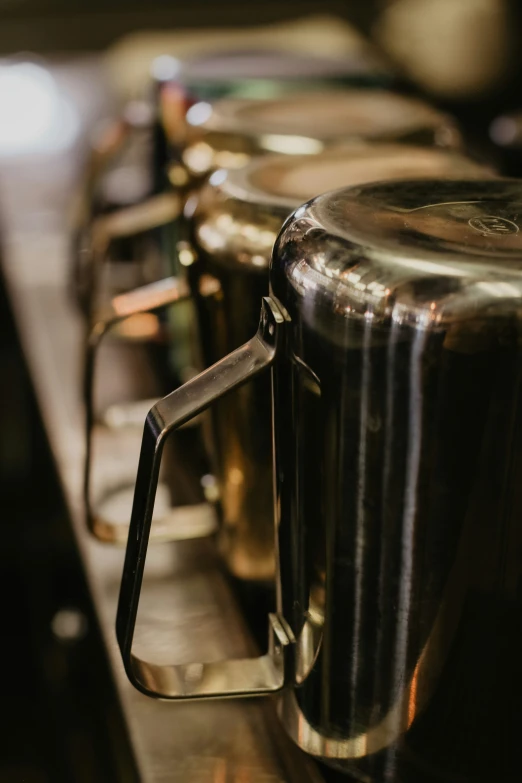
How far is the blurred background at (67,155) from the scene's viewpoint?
1.14m

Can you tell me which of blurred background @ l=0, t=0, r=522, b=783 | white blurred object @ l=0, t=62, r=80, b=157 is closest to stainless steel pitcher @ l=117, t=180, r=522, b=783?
blurred background @ l=0, t=0, r=522, b=783

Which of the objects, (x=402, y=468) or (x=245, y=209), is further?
(x=245, y=209)

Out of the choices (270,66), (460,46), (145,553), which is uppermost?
(270,66)

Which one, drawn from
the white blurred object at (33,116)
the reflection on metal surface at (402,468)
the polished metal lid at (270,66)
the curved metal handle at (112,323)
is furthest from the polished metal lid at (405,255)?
the white blurred object at (33,116)

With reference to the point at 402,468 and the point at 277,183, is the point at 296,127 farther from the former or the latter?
the point at 402,468

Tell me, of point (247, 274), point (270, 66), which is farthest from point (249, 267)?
point (270, 66)

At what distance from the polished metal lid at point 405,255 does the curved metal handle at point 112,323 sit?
0.18 metres

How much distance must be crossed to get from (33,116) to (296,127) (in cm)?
143

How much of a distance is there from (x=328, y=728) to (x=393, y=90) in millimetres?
751

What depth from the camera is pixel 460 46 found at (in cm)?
284

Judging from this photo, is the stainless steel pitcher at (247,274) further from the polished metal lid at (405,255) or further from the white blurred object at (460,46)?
the white blurred object at (460,46)

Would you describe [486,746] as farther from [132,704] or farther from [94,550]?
[94,550]

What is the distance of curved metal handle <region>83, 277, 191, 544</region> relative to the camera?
0.65 metres

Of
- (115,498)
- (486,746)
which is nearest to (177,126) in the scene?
(115,498)
